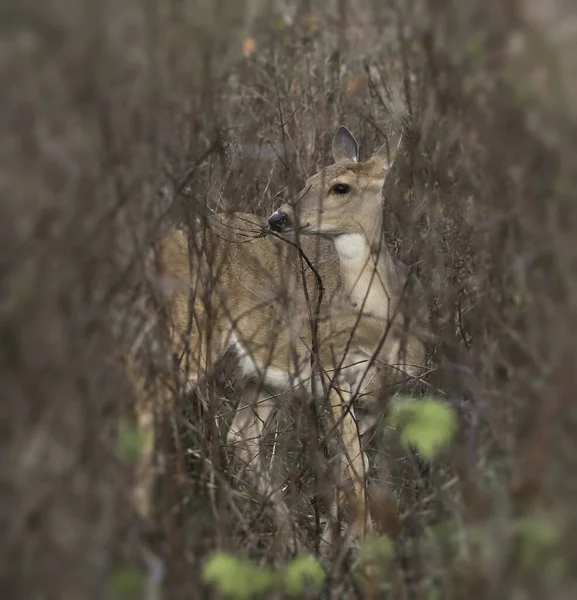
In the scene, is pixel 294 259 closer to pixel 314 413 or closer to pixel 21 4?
pixel 314 413

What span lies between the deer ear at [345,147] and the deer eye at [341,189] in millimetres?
421

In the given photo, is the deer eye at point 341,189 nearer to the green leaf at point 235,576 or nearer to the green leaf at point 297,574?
the green leaf at point 297,574

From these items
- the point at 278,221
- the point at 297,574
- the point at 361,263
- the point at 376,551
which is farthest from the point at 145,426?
the point at 361,263

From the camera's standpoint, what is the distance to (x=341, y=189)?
18.8ft

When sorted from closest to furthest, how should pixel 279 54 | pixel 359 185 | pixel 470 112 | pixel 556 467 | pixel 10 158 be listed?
pixel 10 158, pixel 556 467, pixel 470 112, pixel 359 185, pixel 279 54

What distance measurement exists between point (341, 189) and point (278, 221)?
29.7 inches

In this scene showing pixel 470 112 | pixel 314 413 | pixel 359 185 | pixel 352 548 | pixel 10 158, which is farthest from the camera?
pixel 359 185

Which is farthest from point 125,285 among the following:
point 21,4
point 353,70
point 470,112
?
point 353,70

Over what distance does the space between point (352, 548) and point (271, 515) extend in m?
0.43

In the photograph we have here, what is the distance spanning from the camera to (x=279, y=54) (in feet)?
21.7

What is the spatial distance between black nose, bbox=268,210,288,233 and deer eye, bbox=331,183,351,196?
0.68 metres

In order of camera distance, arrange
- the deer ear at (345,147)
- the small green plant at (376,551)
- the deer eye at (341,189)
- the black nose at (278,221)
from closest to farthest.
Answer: the small green plant at (376,551), the black nose at (278,221), the deer eye at (341,189), the deer ear at (345,147)

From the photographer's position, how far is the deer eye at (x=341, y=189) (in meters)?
5.72

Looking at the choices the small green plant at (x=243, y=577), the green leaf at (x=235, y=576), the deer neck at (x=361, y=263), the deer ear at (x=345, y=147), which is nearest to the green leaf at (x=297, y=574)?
the small green plant at (x=243, y=577)
